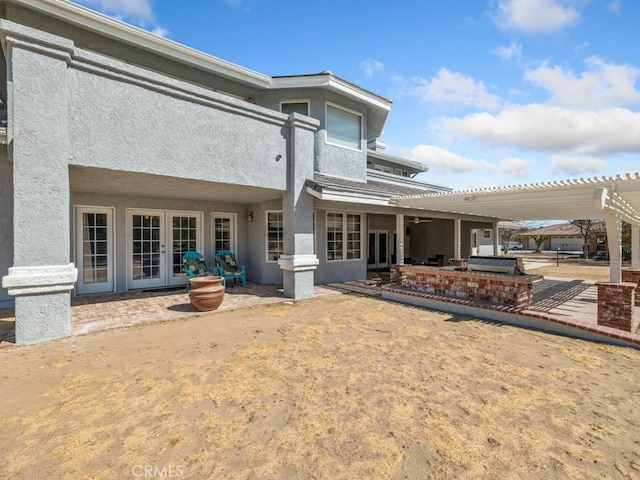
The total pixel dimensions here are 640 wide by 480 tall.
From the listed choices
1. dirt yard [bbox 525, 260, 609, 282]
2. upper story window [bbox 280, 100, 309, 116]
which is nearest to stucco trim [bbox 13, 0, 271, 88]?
upper story window [bbox 280, 100, 309, 116]

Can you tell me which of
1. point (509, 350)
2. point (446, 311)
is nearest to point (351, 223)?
point (446, 311)

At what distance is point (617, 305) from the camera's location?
19.7 ft

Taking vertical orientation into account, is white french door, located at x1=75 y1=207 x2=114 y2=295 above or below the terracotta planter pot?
above

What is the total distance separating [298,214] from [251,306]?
2.88 m

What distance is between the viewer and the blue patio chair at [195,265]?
10.2 metres

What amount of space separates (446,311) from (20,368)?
8295 mm

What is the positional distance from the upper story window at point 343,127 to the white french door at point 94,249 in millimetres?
8133

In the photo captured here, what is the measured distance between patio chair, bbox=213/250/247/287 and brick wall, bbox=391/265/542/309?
5534 millimetres

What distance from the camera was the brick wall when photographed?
6977 millimetres

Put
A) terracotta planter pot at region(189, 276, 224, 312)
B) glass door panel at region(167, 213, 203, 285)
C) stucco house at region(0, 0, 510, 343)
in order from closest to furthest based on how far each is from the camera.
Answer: stucco house at region(0, 0, 510, 343)
terracotta planter pot at region(189, 276, 224, 312)
glass door panel at region(167, 213, 203, 285)

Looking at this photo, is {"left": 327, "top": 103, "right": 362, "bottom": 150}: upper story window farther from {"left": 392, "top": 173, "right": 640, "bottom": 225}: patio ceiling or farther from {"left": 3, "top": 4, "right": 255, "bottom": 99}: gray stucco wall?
{"left": 392, "top": 173, "right": 640, "bottom": 225}: patio ceiling

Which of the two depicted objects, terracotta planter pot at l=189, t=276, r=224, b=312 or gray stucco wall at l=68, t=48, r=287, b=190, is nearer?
gray stucco wall at l=68, t=48, r=287, b=190
